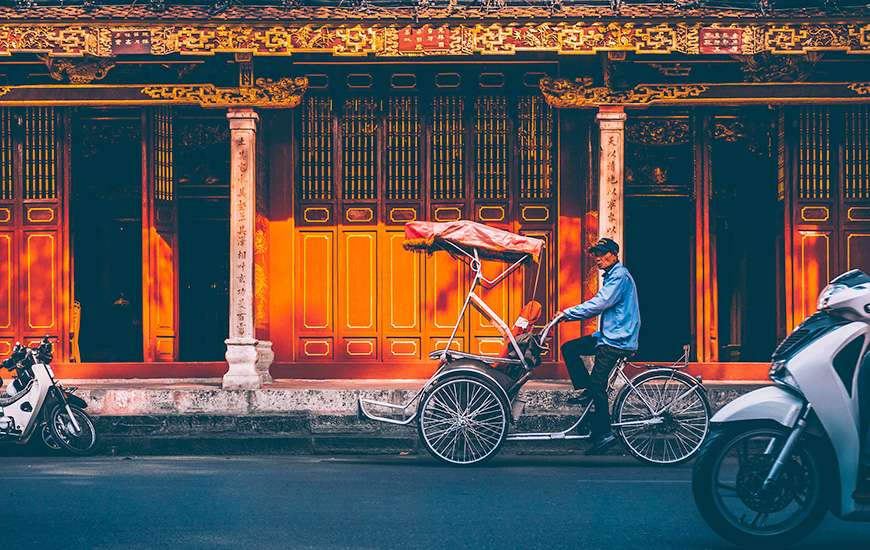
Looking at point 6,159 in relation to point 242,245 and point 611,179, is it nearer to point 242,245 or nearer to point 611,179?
point 242,245

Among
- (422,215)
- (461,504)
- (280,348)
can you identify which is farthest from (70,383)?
(461,504)

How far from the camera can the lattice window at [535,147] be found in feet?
52.5

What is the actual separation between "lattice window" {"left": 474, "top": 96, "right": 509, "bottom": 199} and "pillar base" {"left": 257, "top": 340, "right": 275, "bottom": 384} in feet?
11.1

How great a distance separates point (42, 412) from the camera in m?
11.8

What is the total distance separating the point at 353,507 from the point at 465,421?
2.67 metres

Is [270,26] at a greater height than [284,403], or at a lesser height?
greater

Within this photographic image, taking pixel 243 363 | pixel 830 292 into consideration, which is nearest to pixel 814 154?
pixel 243 363

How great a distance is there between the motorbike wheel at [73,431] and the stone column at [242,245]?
2751mm

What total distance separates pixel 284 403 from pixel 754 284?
22.3 ft

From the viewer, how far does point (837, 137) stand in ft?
52.0

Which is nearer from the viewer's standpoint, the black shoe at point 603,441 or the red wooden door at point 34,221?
the black shoe at point 603,441

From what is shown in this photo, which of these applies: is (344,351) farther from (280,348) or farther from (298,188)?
(298,188)

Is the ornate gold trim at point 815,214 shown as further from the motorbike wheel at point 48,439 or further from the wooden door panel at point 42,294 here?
the wooden door panel at point 42,294

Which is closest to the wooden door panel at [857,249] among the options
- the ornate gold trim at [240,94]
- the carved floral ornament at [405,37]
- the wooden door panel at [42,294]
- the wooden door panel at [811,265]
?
the wooden door panel at [811,265]
